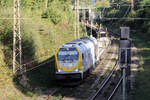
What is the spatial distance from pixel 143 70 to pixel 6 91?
14957mm

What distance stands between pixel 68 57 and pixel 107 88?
3810 millimetres

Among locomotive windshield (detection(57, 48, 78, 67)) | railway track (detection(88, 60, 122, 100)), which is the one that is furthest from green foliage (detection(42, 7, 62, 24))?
locomotive windshield (detection(57, 48, 78, 67))

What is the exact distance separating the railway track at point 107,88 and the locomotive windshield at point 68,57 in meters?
2.85

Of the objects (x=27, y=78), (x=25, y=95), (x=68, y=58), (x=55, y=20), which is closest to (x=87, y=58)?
(x=68, y=58)

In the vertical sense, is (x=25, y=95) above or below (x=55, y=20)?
below

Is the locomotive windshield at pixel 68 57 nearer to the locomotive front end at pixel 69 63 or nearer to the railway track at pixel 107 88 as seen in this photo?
the locomotive front end at pixel 69 63

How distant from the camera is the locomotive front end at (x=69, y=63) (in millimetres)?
19750

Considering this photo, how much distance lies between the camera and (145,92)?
18.3 metres

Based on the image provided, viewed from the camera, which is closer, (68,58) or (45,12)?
(68,58)

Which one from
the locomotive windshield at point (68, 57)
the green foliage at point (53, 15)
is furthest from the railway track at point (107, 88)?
the green foliage at point (53, 15)

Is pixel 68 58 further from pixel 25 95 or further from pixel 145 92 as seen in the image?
pixel 145 92

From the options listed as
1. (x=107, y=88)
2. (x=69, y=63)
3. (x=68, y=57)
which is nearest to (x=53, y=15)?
(x=68, y=57)

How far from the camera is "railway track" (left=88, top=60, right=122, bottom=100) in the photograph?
58.2 ft

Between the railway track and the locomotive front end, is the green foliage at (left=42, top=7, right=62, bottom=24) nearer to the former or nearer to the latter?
the railway track
